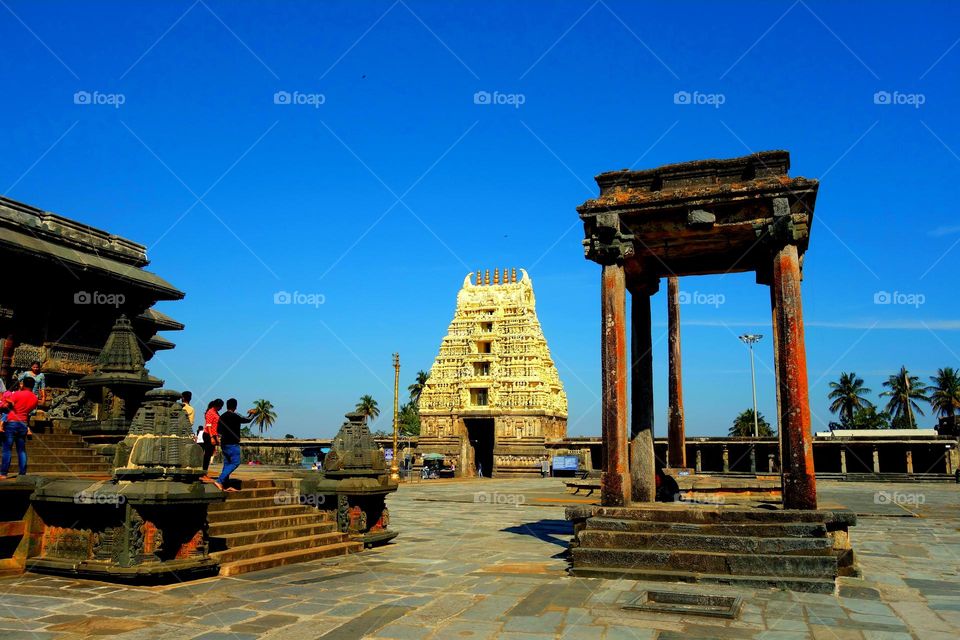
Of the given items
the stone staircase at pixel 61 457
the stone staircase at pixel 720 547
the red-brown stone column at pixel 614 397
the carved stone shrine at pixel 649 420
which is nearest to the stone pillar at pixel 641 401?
the carved stone shrine at pixel 649 420

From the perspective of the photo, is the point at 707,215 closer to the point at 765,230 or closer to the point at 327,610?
the point at 765,230

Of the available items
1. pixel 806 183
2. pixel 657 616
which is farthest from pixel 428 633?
pixel 806 183

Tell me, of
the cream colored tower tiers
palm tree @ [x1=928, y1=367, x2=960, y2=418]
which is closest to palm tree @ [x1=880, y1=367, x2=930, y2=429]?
palm tree @ [x1=928, y1=367, x2=960, y2=418]

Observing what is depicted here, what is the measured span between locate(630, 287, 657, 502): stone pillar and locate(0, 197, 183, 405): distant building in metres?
10.8

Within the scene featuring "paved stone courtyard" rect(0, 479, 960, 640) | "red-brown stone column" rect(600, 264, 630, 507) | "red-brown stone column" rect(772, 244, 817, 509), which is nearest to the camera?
"paved stone courtyard" rect(0, 479, 960, 640)

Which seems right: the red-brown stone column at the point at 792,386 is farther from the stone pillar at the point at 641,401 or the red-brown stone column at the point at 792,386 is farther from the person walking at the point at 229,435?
the person walking at the point at 229,435

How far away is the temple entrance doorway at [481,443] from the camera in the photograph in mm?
48656

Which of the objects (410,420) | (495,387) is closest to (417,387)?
(410,420)

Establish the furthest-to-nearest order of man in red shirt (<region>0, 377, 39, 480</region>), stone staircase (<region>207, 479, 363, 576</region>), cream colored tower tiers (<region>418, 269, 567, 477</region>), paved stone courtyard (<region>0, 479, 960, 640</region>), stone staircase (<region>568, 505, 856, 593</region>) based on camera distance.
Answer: cream colored tower tiers (<region>418, 269, 567, 477</region>) → stone staircase (<region>207, 479, 363, 576</region>) → man in red shirt (<region>0, 377, 39, 480</region>) → stone staircase (<region>568, 505, 856, 593</region>) → paved stone courtyard (<region>0, 479, 960, 640</region>)

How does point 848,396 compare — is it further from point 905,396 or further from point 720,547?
point 720,547

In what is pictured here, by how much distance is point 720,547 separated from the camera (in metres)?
8.61

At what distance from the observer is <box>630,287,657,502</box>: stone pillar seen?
11758 mm

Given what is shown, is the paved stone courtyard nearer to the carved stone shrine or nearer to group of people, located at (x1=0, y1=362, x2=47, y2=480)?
the carved stone shrine

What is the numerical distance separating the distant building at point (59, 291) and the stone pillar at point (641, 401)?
10.8 metres
